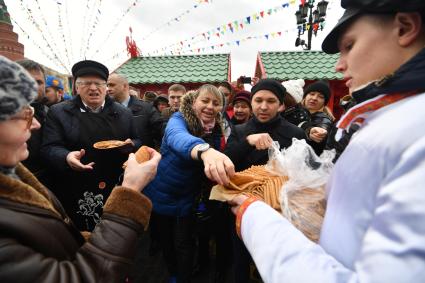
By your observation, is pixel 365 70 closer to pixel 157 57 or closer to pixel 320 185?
pixel 320 185

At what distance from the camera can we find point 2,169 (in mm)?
938

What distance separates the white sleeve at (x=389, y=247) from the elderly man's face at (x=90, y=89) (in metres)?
2.51

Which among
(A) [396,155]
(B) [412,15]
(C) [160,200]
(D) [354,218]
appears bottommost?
(C) [160,200]

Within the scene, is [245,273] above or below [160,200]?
below

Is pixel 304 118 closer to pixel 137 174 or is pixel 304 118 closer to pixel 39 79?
pixel 137 174

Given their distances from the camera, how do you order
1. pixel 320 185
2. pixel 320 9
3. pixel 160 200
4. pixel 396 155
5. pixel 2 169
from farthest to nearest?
pixel 320 9 < pixel 160 200 < pixel 320 185 < pixel 2 169 < pixel 396 155

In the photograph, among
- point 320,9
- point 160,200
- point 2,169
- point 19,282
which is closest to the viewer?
point 19,282

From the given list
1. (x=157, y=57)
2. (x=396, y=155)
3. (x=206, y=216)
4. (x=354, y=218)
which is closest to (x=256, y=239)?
(x=354, y=218)

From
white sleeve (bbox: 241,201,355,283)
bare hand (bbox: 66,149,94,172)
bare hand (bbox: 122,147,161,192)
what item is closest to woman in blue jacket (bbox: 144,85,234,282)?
bare hand (bbox: 66,149,94,172)

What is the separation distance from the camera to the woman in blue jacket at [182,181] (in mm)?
2326

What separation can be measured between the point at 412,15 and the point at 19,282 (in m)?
1.32

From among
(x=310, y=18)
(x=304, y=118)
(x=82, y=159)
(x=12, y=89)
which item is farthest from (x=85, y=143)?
(x=310, y=18)

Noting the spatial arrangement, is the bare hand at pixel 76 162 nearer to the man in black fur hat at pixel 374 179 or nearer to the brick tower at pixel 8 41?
the man in black fur hat at pixel 374 179

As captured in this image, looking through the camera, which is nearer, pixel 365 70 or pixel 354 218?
pixel 354 218
